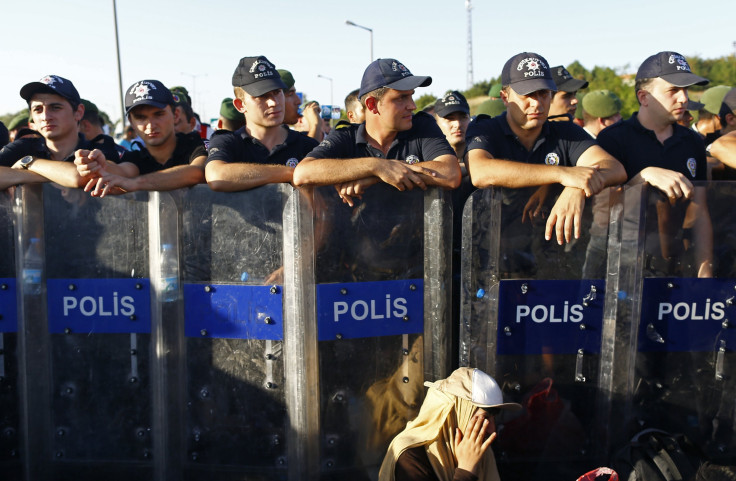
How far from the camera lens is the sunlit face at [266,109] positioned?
12.7 ft

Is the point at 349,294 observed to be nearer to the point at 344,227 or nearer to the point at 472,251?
the point at 344,227

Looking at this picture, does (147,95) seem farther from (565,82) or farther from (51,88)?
(565,82)

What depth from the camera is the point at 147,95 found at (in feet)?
12.6

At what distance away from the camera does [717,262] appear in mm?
3289

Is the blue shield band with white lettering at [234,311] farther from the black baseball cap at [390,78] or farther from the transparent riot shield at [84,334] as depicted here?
the black baseball cap at [390,78]

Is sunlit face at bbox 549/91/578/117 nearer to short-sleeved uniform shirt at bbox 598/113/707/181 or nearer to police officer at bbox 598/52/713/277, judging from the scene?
police officer at bbox 598/52/713/277

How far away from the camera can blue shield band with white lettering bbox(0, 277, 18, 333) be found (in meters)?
3.39

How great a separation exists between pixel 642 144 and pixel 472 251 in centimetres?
130

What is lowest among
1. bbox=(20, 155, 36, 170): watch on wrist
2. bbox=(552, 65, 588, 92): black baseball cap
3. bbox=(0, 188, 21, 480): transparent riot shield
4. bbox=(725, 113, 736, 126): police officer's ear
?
bbox=(0, 188, 21, 480): transparent riot shield

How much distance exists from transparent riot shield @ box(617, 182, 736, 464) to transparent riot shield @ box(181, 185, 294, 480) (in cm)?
180

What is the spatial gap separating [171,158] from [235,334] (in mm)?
1214

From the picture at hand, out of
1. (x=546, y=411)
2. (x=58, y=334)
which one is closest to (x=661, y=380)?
(x=546, y=411)

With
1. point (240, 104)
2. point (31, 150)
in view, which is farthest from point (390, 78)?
point (31, 150)

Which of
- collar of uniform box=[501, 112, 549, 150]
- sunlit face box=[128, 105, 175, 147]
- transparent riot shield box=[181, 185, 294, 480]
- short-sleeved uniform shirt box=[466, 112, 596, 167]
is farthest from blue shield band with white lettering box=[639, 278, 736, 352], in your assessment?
sunlit face box=[128, 105, 175, 147]
